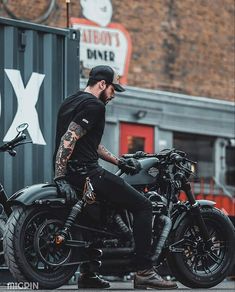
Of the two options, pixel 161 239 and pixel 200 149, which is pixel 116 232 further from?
pixel 200 149

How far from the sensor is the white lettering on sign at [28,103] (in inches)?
367

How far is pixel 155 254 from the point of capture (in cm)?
763

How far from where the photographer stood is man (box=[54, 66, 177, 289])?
7.24 metres

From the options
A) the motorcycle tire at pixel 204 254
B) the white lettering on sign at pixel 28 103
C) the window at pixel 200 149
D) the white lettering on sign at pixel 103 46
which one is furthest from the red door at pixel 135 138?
the motorcycle tire at pixel 204 254

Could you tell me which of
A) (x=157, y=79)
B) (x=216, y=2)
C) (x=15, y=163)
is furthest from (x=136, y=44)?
(x=15, y=163)

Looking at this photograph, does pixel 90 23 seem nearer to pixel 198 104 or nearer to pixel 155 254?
pixel 198 104

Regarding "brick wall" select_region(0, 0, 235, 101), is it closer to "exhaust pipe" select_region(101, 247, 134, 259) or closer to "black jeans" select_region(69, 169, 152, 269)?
"black jeans" select_region(69, 169, 152, 269)

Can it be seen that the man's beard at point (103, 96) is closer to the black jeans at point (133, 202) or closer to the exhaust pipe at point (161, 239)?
the black jeans at point (133, 202)

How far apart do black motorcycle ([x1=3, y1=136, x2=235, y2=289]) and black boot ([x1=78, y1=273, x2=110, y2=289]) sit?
0.50 meters

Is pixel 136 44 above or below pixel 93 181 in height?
above

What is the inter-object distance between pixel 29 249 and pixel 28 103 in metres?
2.60

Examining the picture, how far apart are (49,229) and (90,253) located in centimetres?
43

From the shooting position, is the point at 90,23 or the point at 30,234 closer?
the point at 30,234
